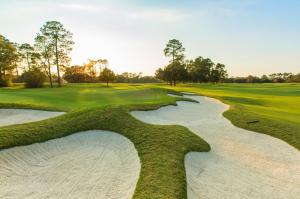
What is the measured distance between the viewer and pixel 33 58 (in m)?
60.3

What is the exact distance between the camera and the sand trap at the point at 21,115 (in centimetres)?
1478

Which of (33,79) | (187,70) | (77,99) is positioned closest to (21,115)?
(77,99)

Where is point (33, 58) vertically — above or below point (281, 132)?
above

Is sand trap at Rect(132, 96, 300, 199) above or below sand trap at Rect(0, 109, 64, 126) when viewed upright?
below

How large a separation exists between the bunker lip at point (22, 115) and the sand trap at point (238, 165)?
16.9 ft

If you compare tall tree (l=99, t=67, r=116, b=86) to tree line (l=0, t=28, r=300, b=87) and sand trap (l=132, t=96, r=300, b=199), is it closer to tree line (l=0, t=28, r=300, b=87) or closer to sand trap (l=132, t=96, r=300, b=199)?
tree line (l=0, t=28, r=300, b=87)

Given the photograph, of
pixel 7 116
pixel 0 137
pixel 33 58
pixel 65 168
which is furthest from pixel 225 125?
pixel 33 58

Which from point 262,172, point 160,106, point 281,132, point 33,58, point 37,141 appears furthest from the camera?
point 33,58

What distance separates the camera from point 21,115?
1567 centimetres

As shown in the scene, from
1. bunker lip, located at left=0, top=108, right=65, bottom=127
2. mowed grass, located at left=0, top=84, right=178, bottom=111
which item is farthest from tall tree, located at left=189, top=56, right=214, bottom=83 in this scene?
bunker lip, located at left=0, top=108, right=65, bottom=127

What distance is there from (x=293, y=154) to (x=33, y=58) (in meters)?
58.7

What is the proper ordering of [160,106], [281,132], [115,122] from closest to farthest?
[115,122]
[281,132]
[160,106]

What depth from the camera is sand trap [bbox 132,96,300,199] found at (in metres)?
8.54

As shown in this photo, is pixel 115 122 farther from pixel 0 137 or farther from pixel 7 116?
pixel 7 116
